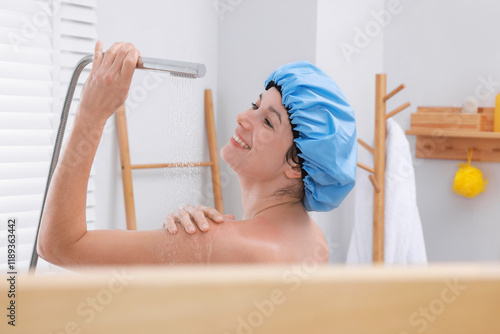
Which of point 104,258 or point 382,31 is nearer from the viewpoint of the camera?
point 104,258

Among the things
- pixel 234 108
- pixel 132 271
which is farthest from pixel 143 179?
pixel 132 271

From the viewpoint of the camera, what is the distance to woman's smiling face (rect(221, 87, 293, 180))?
1133mm

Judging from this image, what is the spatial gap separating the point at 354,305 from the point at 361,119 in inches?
102

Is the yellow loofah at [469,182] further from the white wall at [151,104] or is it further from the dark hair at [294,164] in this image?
the dark hair at [294,164]

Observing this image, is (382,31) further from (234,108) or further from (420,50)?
(234,108)

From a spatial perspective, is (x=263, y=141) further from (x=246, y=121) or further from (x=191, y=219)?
(x=191, y=219)

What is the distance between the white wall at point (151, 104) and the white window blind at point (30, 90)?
0.18 m

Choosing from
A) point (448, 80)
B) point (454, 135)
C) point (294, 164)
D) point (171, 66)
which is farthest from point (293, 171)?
point (448, 80)

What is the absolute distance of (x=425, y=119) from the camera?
2.55 m

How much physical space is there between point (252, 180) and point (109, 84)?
395 mm

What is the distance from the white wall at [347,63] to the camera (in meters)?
2.46

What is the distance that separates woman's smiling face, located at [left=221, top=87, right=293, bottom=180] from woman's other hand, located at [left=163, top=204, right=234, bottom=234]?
0.13 metres

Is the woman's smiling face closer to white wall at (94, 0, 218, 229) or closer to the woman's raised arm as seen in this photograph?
the woman's raised arm

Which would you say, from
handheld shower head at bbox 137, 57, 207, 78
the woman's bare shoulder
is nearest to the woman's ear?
the woman's bare shoulder
